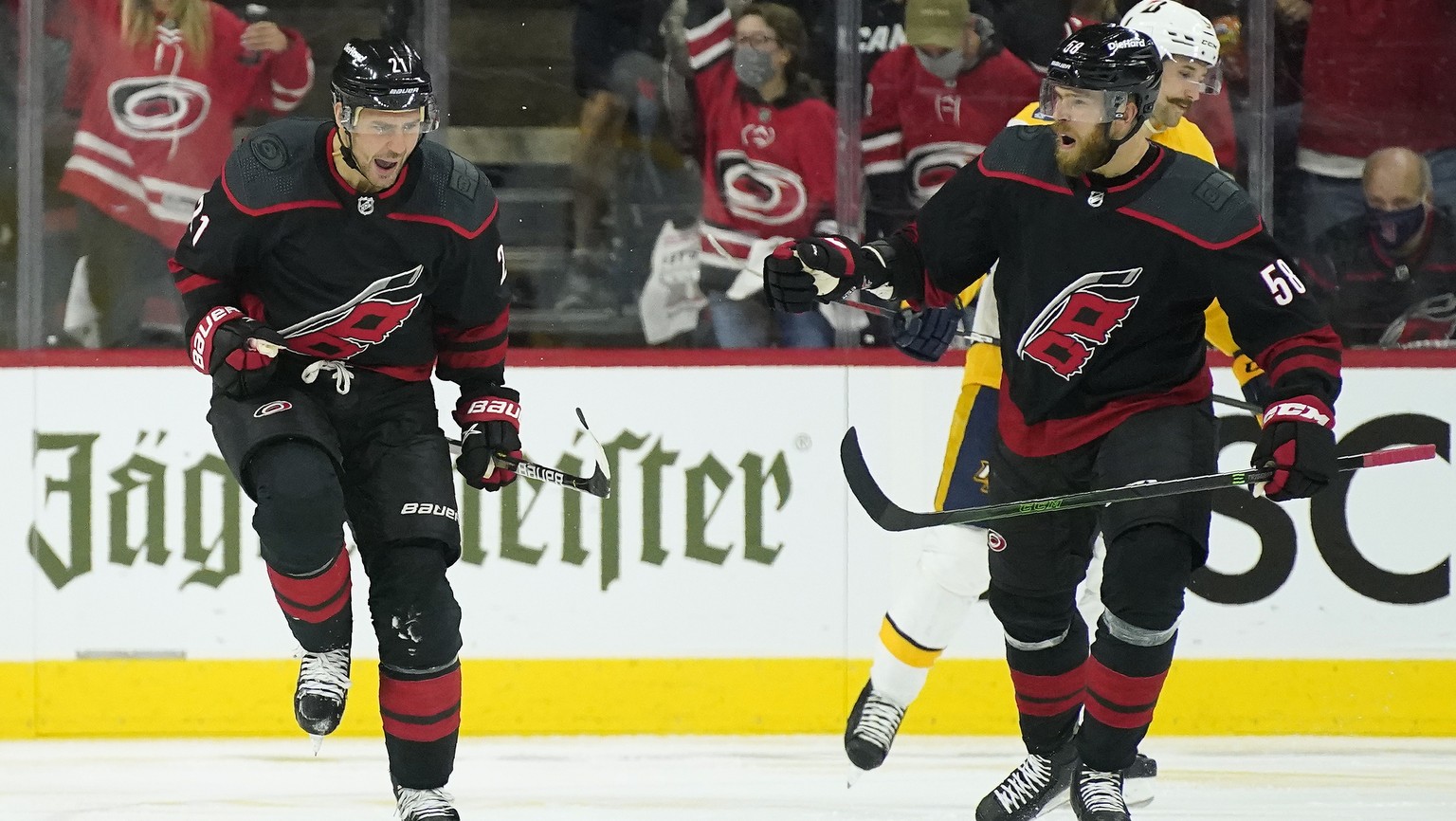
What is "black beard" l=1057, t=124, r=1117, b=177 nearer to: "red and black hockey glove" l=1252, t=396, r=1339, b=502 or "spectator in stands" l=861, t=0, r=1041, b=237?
"red and black hockey glove" l=1252, t=396, r=1339, b=502

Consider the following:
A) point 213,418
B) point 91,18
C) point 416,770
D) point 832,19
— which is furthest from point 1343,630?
point 91,18

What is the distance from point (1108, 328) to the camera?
2898 millimetres

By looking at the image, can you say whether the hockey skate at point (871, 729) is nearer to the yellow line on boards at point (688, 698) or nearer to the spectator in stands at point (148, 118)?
the yellow line on boards at point (688, 698)

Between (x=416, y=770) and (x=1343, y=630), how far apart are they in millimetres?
2272

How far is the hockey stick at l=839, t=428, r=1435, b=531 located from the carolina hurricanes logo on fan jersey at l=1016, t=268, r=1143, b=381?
8.2 inches

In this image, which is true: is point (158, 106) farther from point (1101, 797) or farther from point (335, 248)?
point (1101, 797)

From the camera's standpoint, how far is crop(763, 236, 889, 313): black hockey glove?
2.95 m

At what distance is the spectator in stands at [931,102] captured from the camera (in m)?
4.34

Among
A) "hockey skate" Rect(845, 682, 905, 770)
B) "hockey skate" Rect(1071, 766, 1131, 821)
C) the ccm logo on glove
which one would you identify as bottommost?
"hockey skate" Rect(845, 682, 905, 770)

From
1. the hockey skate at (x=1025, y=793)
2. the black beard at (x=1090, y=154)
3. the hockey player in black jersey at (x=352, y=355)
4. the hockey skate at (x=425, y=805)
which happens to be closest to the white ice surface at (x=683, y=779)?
the hockey skate at (x=1025, y=793)

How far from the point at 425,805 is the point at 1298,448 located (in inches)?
55.5

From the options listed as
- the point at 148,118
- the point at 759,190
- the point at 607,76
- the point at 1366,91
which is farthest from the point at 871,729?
the point at 148,118

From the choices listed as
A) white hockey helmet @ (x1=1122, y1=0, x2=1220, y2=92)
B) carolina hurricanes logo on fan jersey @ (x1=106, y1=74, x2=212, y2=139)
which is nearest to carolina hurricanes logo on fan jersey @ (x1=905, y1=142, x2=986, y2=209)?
white hockey helmet @ (x1=1122, y1=0, x2=1220, y2=92)

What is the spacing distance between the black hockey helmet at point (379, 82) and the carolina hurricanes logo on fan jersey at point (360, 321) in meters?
0.25
